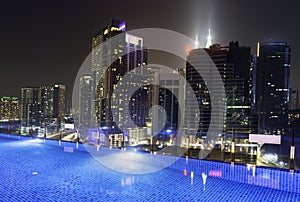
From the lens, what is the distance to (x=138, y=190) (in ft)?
14.3

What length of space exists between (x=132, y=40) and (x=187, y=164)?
40.4 m

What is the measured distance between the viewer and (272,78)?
4481 centimetres

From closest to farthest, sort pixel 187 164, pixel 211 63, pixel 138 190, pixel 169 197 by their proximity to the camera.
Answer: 1. pixel 169 197
2. pixel 138 190
3. pixel 187 164
4. pixel 211 63

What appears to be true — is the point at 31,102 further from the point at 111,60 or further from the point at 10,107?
the point at 111,60

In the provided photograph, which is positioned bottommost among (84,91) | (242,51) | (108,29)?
(84,91)

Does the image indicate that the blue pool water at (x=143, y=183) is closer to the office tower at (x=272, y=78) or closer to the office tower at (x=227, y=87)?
the office tower at (x=227, y=87)

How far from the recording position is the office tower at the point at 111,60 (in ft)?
125

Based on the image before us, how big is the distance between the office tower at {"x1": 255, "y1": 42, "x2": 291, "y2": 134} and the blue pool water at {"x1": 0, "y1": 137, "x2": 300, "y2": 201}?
36.8 meters

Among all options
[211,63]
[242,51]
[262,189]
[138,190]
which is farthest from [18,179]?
[242,51]

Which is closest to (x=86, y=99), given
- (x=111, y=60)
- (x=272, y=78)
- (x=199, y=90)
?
(x=111, y=60)

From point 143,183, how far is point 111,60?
37472mm

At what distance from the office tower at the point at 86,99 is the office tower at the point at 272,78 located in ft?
75.8

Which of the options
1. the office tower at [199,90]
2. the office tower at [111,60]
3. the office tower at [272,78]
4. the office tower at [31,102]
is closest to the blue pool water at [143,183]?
the office tower at [199,90]

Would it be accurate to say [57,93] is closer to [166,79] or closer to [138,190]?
[166,79]
